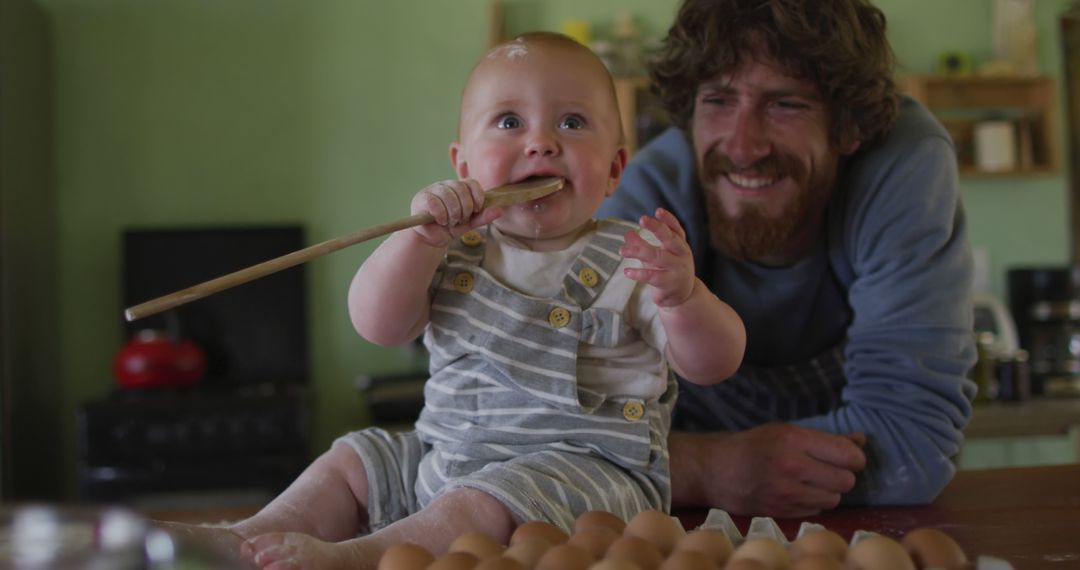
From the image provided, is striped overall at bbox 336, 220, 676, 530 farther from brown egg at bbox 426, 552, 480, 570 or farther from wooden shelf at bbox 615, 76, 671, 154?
wooden shelf at bbox 615, 76, 671, 154

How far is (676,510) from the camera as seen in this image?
122 centimetres

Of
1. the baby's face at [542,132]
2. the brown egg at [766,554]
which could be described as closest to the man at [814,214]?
the baby's face at [542,132]

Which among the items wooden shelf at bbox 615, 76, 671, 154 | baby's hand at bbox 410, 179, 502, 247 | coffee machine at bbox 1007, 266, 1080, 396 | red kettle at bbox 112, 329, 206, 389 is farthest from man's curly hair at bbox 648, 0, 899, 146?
coffee machine at bbox 1007, 266, 1080, 396

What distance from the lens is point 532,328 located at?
941 millimetres

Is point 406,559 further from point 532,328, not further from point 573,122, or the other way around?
point 573,122

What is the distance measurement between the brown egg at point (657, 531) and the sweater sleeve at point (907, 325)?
630 millimetres

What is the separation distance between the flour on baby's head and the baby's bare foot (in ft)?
1.61

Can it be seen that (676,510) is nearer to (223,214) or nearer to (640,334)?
(640,334)

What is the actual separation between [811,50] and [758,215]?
240 mm

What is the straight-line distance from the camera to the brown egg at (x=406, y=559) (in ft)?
2.04

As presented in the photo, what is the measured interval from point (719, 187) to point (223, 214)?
267 cm

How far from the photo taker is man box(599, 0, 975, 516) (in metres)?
1.32

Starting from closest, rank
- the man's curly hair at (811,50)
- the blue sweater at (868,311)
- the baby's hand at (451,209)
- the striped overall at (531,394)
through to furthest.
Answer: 1. the baby's hand at (451,209)
2. the striped overall at (531,394)
3. the blue sweater at (868,311)
4. the man's curly hair at (811,50)

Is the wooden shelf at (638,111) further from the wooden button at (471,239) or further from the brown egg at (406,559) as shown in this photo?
the brown egg at (406,559)
